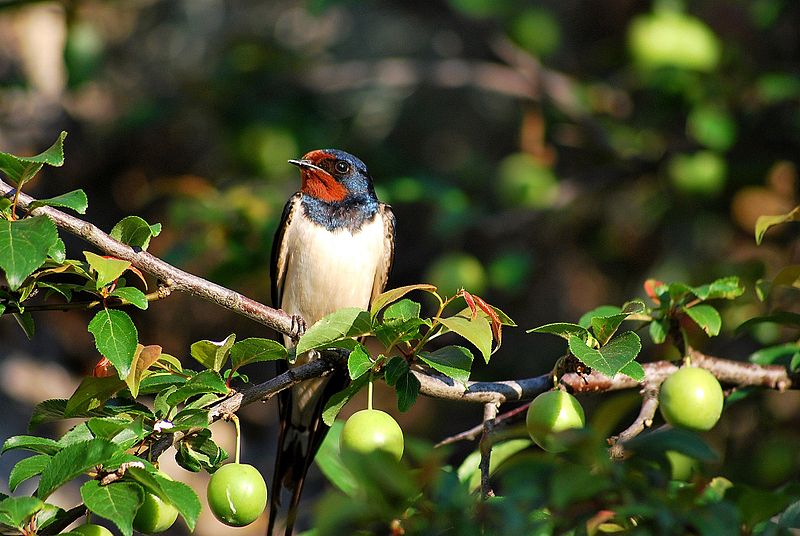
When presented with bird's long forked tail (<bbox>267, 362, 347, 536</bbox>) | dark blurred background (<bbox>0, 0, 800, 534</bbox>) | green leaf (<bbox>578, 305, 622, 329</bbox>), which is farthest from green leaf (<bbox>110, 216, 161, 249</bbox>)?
dark blurred background (<bbox>0, 0, 800, 534</bbox>)

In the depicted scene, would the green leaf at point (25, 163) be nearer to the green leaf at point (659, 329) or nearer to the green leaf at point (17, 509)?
the green leaf at point (17, 509)

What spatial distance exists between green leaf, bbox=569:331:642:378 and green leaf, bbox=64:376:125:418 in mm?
937

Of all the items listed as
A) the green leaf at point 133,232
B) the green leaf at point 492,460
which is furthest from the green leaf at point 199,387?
the green leaf at point 492,460

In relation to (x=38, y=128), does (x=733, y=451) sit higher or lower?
lower

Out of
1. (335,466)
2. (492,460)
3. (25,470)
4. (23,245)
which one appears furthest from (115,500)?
(492,460)

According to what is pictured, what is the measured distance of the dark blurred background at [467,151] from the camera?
4.14 m

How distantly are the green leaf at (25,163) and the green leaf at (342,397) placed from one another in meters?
0.74

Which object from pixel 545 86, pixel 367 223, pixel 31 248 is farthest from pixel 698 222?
pixel 31 248

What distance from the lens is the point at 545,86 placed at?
178 inches

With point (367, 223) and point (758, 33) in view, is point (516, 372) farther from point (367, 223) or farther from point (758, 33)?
point (758, 33)

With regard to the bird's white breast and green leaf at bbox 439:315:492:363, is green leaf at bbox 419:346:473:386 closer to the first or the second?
green leaf at bbox 439:315:492:363

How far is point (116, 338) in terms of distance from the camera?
186 cm

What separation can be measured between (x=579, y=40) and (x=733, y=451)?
3.00 metres

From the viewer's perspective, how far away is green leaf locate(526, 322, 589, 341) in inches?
75.4
